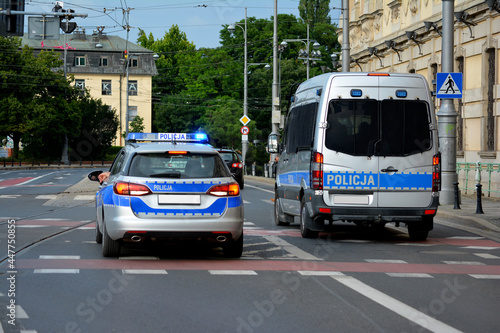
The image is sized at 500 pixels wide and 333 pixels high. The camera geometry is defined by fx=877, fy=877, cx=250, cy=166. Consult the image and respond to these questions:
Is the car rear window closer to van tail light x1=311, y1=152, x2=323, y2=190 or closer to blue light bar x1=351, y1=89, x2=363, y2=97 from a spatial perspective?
van tail light x1=311, y1=152, x2=323, y2=190

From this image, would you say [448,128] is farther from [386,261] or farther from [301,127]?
[386,261]

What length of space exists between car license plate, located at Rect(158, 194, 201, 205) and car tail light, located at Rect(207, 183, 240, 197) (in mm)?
192

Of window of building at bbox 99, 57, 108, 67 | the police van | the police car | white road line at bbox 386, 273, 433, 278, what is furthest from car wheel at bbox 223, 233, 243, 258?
window of building at bbox 99, 57, 108, 67

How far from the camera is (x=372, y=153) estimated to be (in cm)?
1335

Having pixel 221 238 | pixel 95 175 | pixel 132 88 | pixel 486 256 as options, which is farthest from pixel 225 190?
pixel 132 88

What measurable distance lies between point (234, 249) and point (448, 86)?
36.8 feet

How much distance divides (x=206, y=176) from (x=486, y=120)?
19215 mm

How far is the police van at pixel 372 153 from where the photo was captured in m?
→ 13.2

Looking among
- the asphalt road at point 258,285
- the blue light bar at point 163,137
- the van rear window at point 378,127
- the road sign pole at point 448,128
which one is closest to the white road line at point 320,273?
the asphalt road at point 258,285

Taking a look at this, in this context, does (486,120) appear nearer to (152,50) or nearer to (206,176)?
(206,176)

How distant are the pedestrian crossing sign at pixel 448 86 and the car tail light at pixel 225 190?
1094 cm

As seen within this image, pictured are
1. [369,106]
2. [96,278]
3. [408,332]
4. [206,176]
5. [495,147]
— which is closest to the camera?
[408,332]

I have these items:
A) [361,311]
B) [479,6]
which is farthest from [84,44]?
[361,311]

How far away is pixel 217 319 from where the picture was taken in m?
7.05
